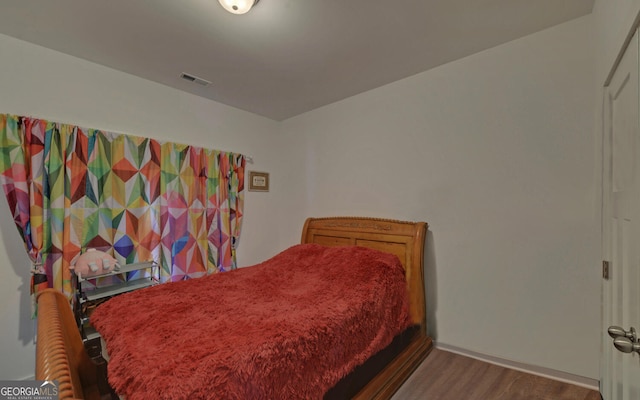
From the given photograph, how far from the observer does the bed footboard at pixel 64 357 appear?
2.55 ft

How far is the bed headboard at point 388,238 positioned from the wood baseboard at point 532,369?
1.03 ft

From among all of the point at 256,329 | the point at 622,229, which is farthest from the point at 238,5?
the point at 622,229

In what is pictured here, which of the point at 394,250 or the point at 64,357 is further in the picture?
the point at 394,250

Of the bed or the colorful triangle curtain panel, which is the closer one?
the bed

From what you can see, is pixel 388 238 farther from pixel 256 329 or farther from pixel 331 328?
pixel 256 329

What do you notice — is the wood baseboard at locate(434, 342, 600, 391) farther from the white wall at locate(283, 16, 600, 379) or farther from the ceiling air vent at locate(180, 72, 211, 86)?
the ceiling air vent at locate(180, 72, 211, 86)

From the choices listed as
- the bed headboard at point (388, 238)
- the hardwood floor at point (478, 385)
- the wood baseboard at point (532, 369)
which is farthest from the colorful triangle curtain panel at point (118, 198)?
the wood baseboard at point (532, 369)

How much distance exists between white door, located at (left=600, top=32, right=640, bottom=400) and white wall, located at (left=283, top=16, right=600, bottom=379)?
0.23 metres

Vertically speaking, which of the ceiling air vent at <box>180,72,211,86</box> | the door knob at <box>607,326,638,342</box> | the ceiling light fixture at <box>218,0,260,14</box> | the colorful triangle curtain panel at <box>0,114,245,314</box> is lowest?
the door knob at <box>607,326,638,342</box>

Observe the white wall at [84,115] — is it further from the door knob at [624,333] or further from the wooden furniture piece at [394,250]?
the door knob at [624,333]

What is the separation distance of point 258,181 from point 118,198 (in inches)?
58.0

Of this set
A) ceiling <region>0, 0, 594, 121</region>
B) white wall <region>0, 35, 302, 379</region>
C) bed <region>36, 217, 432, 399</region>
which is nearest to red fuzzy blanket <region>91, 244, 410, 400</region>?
bed <region>36, 217, 432, 399</region>

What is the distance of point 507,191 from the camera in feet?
6.48

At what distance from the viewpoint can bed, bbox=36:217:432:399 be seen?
1.07 m
